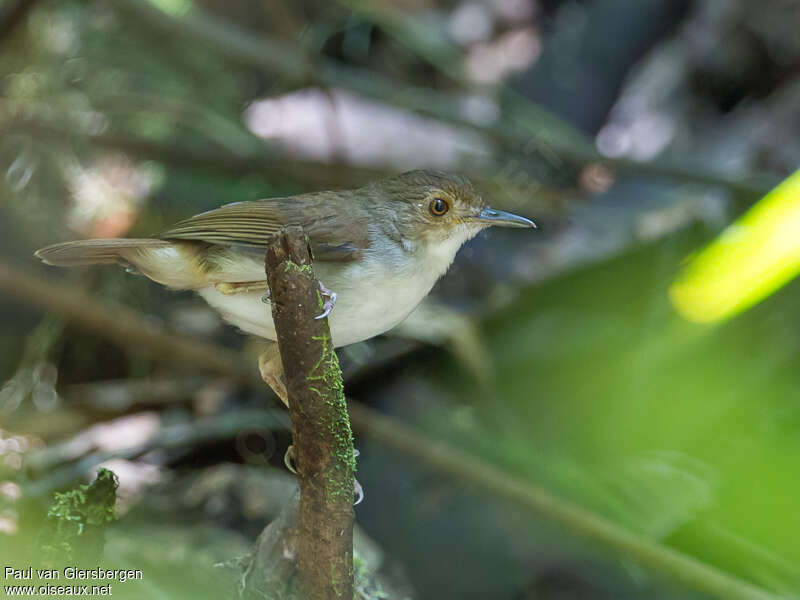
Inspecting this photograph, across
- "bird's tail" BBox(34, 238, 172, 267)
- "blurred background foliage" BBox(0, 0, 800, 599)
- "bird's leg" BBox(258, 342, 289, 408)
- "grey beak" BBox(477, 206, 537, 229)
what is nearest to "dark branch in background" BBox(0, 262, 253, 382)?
"blurred background foliage" BBox(0, 0, 800, 599)

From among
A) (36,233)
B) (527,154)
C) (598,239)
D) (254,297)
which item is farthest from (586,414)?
(36,233)

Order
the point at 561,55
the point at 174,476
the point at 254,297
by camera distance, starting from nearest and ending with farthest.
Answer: the point at 254,297 → the point at 174,476 → the point at 561,55

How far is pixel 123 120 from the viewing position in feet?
18.2

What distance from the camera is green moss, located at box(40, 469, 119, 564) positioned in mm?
2068

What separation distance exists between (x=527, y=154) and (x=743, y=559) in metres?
3.20

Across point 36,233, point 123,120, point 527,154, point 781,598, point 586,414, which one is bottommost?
point 781,598

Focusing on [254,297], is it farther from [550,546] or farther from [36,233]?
[36,233]

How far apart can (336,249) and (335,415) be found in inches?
21.3

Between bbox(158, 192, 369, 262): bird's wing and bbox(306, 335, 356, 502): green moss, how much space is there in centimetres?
47

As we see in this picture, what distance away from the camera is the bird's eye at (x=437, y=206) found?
2598 millimetres

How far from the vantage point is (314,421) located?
1.91m

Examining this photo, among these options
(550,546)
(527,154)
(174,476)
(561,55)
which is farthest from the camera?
(561,55)

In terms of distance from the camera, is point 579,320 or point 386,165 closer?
point 579,320

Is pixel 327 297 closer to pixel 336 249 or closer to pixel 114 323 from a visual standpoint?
pixel 336 249
